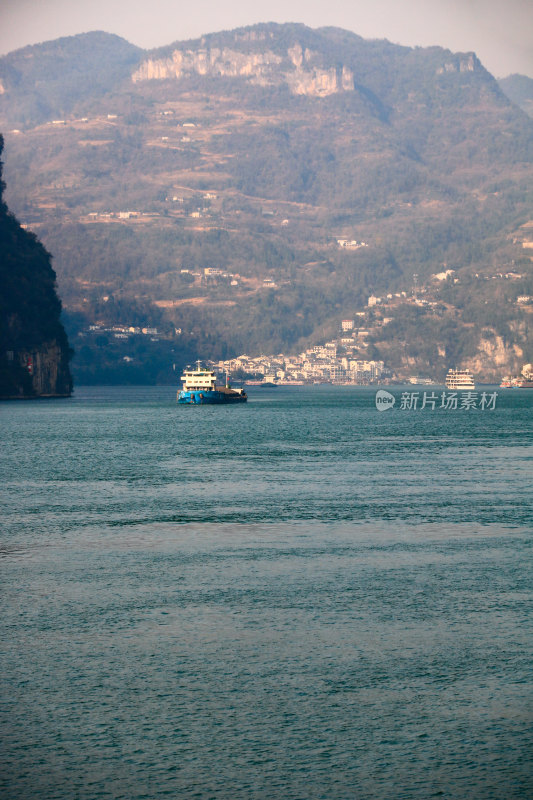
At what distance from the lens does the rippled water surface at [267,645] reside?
17.8 m

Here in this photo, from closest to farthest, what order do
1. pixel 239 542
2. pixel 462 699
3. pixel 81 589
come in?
pixel 462 699 → pixel 81 589 → pixel 239 542

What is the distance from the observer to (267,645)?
24.7 m

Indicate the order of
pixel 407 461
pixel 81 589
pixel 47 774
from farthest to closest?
pixel 407 461
pixel 81 589
pixel 47 774

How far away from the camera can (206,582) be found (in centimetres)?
3272

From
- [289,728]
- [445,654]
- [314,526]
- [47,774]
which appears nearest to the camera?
[47,774]

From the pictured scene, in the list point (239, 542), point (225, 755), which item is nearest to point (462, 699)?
point (225, 755)

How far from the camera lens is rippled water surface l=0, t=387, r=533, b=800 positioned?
17781 mm

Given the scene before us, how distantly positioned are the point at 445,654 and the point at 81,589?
11975mm

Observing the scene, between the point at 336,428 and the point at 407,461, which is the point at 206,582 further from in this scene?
the point at 336,428

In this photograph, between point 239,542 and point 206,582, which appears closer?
point 206,582

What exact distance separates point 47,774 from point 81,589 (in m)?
14.1

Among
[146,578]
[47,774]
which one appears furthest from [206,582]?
[47,774]

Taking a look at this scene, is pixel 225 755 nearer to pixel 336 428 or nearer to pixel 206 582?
pixel 206 582

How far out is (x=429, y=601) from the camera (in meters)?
29.5
